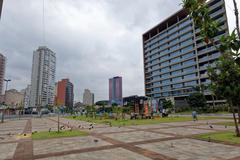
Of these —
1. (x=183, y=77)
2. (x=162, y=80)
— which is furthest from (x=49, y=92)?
(x=183, y=77)

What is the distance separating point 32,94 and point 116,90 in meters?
79.0

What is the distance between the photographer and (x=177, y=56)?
88250mm

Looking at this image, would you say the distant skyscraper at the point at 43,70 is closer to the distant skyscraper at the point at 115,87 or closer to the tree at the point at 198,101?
the tree at the point at 198,101

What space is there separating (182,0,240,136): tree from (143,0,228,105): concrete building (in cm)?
5843

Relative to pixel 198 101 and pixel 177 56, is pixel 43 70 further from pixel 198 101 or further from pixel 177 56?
pixel 198 101

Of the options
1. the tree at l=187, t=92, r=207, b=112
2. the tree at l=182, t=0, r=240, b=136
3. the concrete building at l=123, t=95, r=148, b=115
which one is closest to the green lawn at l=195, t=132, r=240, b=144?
the tree at l=182, t=0, r=240, b=136

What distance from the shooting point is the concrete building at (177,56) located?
239 feet

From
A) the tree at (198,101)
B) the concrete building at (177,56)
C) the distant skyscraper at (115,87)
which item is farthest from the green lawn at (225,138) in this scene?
the distant skyscraper at (115,87)

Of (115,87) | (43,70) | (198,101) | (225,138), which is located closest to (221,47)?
(225,138)

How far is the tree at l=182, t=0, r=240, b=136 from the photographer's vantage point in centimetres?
725

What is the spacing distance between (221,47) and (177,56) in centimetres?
8429

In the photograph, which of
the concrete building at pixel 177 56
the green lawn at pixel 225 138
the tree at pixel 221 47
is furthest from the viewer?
the concrete building at pixel 177 56

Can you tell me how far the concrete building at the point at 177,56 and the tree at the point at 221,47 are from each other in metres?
58.4

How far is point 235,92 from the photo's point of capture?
1345 cm
